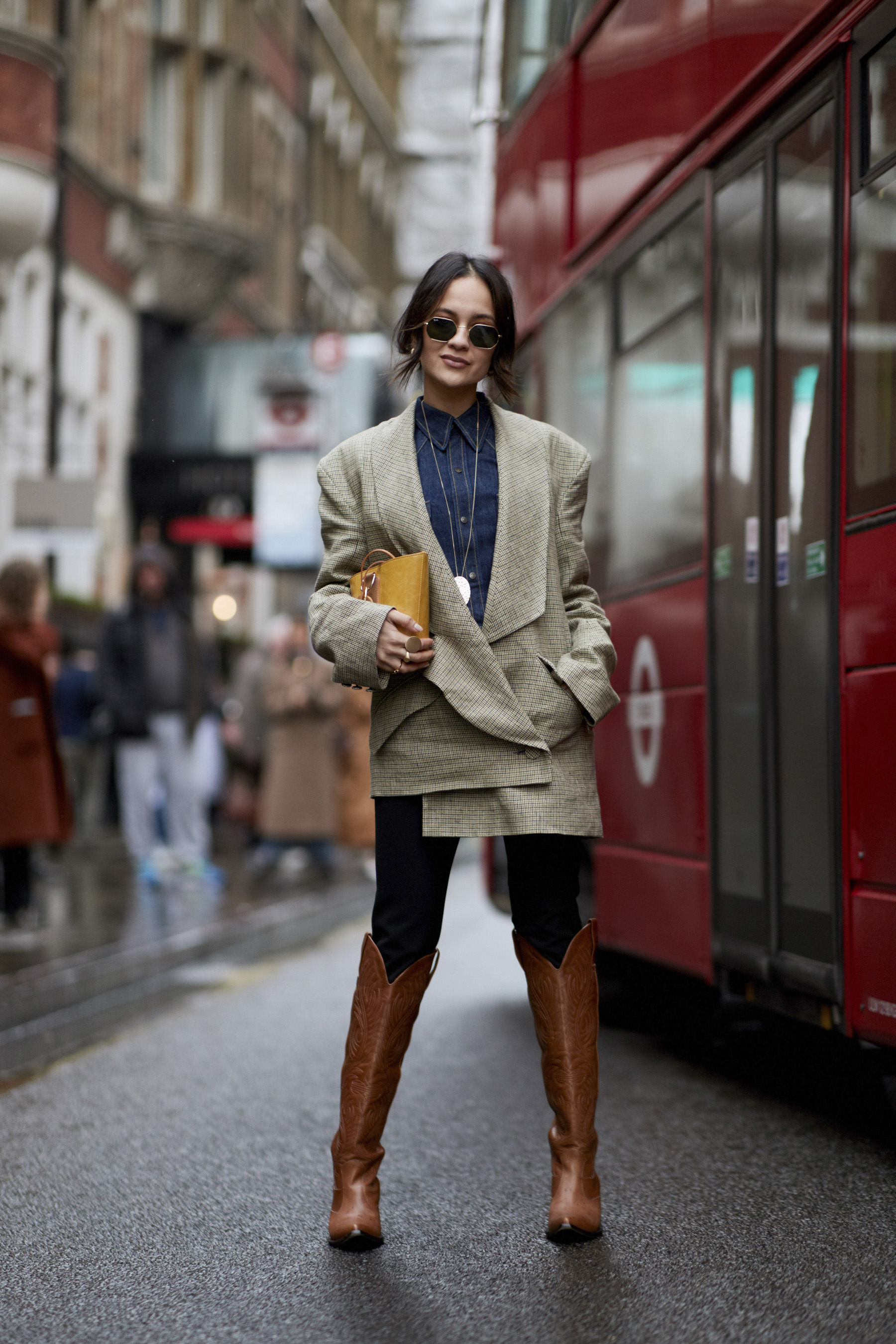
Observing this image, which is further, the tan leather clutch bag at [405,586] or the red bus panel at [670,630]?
the red bus panel at [670,630]

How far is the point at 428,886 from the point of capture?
12.4ft

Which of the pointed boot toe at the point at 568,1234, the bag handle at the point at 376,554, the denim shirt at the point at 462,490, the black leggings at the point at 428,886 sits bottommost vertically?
the pointed boot toe at the point at 568,1234

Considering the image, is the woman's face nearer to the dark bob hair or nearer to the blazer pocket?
the dark bob hair

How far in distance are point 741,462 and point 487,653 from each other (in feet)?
5.36

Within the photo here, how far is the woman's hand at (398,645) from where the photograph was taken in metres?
3.61

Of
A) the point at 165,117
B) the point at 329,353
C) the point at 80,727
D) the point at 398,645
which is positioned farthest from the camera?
the point at 165,117

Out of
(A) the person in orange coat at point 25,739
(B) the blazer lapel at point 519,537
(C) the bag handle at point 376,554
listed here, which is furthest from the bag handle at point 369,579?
(A) the person in orange coat at point 25,739

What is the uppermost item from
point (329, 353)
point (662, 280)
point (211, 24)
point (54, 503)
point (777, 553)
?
point (211, 24)

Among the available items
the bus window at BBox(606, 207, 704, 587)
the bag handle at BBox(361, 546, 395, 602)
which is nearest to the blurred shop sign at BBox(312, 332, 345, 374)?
the bus window at BBox(606, 207, 704, 587)

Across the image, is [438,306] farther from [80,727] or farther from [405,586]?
[80,727]

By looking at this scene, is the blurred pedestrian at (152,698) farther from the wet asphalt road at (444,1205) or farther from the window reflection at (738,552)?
the window reflection at (738,552)

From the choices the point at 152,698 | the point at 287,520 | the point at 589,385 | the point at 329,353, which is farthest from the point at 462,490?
the point at 329,353

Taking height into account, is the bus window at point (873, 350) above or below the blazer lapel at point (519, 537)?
above

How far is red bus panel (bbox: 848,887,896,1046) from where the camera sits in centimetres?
404
